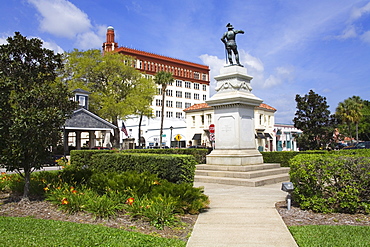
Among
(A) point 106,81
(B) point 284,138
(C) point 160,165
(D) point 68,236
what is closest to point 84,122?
(A) point 106,81

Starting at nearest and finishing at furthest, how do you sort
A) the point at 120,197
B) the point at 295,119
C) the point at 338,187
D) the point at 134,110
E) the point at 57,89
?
1. the point at 338,187
2. the point at 120,197
3. the point at 57,89
4. the point at 295,119
5. the point at 134,110

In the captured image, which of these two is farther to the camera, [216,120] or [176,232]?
[216,120]

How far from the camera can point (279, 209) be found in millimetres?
8234

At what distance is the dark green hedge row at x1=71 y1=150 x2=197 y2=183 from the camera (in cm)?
1064

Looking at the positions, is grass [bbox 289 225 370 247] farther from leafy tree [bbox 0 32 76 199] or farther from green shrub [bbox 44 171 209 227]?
leafy tree [bbox 0 32 76 199]

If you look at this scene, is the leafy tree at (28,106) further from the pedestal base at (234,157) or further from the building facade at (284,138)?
the building facade at (284,138)

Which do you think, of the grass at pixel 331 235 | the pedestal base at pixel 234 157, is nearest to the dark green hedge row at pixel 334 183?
the grass at pixel 331 235

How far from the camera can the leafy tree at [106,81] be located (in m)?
42.9

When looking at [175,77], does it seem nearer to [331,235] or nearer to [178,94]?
[178,94]

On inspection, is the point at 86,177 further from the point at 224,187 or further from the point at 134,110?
the point at 134,110

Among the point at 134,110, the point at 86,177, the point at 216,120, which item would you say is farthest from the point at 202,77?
the point at 86,177

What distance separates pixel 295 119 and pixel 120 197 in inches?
1043

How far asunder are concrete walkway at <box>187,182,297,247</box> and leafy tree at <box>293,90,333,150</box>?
21.2 metres

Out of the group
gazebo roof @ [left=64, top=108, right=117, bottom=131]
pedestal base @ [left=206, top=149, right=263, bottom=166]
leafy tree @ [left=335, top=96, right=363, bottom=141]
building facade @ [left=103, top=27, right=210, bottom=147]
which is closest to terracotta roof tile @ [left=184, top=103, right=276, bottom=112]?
leafy tree @ [left=335, top=96, right=363, bottom=141]
